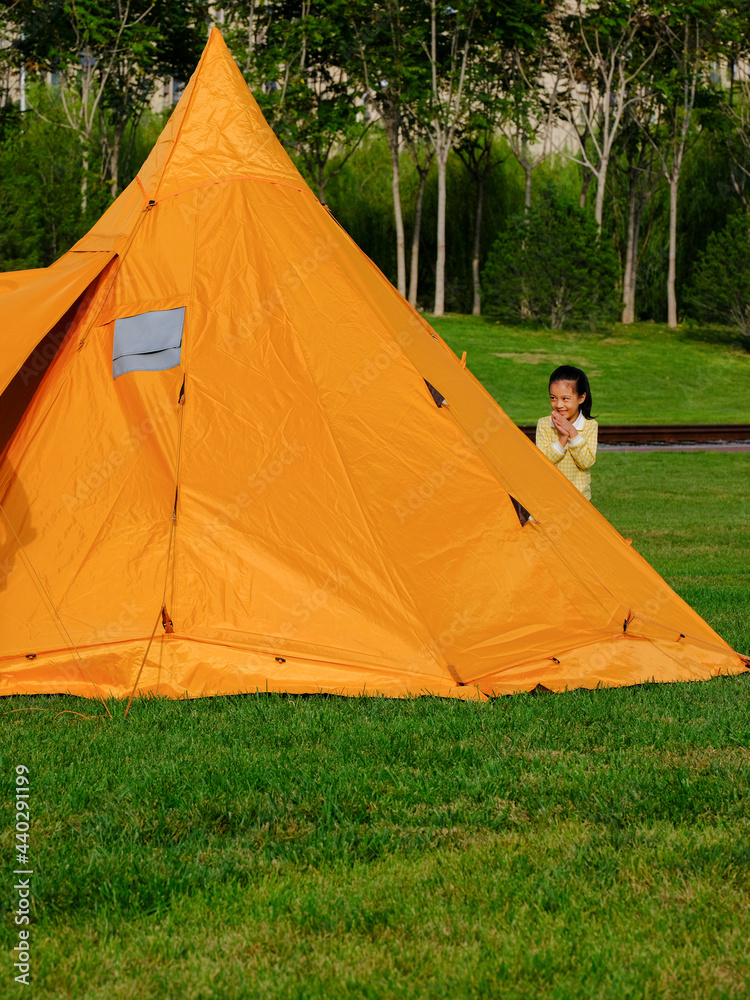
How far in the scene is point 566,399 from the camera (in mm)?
6867

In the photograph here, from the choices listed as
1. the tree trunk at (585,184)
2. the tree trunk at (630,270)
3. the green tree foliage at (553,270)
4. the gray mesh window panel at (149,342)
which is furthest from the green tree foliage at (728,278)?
the gray mesh window panel at (149,342)

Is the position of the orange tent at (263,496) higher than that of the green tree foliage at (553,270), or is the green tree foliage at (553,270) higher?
the green tree foliage at (553,270)

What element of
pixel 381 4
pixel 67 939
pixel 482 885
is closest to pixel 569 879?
pixel 482 885

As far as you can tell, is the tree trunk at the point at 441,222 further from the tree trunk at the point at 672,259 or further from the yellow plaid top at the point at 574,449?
the yellow plaid top at the point at 574,449

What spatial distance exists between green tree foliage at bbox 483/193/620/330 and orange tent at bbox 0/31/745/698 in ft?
106

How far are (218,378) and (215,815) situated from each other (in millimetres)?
2708

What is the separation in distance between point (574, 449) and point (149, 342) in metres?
2.86

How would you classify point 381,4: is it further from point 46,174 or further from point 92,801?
point 92,801

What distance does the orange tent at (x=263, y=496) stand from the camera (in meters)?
5.55

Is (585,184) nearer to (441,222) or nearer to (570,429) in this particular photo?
(441,222)

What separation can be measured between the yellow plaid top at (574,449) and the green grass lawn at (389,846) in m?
1.91

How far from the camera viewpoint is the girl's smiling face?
269 inches

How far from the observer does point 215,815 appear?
400cm

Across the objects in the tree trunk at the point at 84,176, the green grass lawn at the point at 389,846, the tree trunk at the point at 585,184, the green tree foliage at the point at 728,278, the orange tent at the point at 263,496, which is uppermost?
the tree trunk at the point at 585,184
